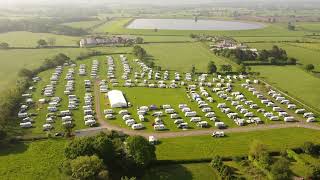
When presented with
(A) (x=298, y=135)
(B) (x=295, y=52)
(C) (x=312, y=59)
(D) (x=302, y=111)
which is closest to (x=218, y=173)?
(A) (x=298, y=135)

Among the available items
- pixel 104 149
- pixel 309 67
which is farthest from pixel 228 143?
pixel 309 67

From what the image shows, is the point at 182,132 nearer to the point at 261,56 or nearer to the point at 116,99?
the point at 116,99

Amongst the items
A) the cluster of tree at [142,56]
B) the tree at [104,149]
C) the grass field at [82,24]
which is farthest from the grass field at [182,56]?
the grass field at [82,24]

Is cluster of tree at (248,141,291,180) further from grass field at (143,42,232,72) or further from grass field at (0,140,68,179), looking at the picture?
grass field at (143,42,232,72)

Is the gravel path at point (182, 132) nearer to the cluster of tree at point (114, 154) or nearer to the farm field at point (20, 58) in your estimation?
the cluster of tree at point (114, 154)

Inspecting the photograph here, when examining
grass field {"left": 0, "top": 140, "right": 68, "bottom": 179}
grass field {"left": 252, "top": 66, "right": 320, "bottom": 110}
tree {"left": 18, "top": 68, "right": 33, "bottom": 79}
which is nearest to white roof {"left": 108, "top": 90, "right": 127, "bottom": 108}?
grass field {"left": 0, "top": 140, "right": 68, "bottom": 179}

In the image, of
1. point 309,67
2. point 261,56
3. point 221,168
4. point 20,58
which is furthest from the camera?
point 20,58

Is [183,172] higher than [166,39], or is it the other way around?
[166,39]
